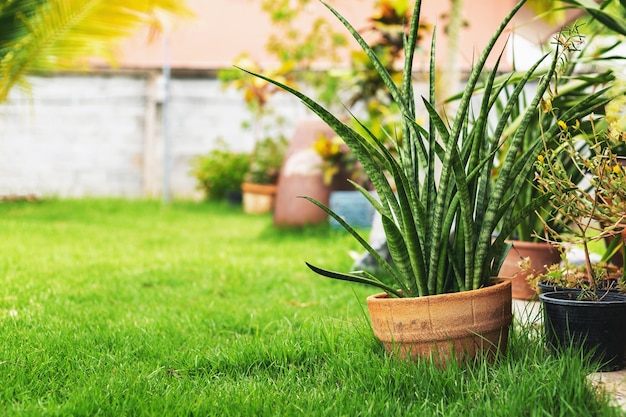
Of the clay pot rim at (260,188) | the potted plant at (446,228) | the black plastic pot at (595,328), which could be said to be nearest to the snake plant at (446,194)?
the potted plant at (446,228)

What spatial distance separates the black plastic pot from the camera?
167 centimetres

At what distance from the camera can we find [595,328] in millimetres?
1673

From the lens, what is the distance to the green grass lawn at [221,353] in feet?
4.98

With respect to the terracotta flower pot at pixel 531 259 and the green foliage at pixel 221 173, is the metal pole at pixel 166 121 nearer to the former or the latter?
the green foliage at pixel 221 173

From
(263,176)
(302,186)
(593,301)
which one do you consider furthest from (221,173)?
(593,301)

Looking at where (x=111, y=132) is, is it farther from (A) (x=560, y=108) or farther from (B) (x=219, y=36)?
(A) (x=560, y=108)

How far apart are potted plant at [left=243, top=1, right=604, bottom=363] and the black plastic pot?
13 cm

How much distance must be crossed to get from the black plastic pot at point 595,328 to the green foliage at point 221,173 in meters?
7.37

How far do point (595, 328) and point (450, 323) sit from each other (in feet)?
1.12

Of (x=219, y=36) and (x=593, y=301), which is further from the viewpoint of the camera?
(x=219, y=36)

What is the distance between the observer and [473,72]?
1.67m

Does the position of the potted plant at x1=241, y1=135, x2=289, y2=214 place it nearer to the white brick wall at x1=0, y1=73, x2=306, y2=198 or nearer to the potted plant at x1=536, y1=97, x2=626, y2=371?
the white brick wall at x1=0, y1=73, x2=306, y2=198

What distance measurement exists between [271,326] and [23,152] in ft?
25.6

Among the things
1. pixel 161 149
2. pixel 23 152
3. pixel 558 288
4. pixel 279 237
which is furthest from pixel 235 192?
pixel 558 288
